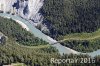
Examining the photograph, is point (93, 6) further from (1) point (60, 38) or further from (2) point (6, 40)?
(2) point (6, 40)

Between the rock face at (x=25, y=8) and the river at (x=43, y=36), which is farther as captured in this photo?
the rock face at (x=25, y=8)

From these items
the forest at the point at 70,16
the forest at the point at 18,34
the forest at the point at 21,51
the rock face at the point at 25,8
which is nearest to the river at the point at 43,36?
the rock face at the point at 25,8

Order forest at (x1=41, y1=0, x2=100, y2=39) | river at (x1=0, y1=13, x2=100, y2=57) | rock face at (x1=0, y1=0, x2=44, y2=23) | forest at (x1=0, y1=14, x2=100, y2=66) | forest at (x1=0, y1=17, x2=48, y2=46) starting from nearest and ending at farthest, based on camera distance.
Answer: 1. forest at (x1=0, y1=14, x2=100, y2=66)
2. river at (x1=0, y1=13, x2=100, y2=57)
3. forest at (x1=0, y1=17, x2=48, y2=46)
4. forest at (x1=41, y1=0, x2=100, y2=39)
5. rock face at (x1=0, y1=0, x2=44, y2=23)

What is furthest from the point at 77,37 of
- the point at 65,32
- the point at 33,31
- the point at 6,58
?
the point at 6,58

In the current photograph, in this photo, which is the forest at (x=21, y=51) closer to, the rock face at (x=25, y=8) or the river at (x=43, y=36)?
the river at (x=43, y=36)

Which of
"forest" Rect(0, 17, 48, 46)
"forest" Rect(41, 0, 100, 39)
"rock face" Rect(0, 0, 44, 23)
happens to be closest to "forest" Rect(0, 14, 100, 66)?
"forest" Rect(0, 17, 48, 46)

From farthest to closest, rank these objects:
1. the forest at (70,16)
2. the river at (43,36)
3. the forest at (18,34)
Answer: the forest at (70,16)
the forest at (18,34)
the river at (43,36)

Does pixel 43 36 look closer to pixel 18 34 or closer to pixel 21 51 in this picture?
pixel 18 34

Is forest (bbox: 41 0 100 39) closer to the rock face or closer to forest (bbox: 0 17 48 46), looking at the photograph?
the rock face
